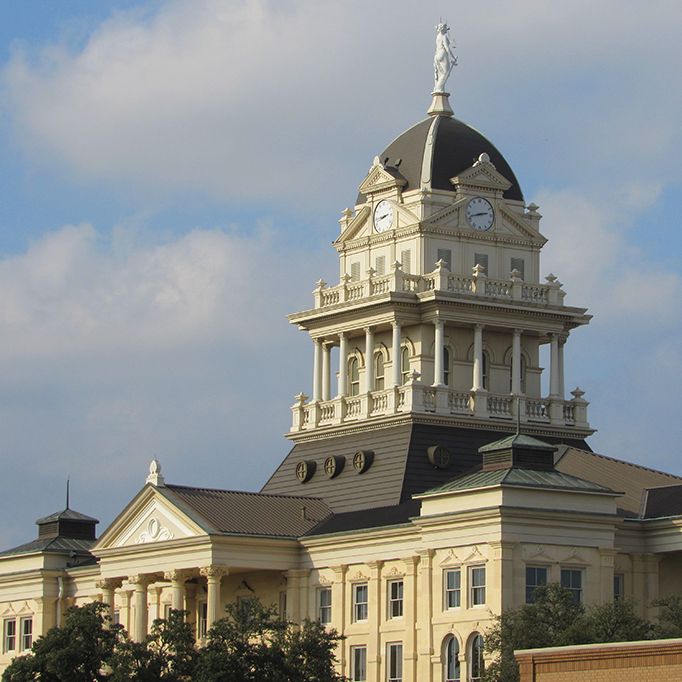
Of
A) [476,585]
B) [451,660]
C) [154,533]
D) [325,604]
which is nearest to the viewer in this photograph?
[476,585]

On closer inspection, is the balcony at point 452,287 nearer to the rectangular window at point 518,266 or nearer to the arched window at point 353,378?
the rectangular window at point 518,266

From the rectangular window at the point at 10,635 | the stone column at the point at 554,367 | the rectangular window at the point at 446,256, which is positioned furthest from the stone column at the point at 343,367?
the rectangular window at the point at 10,635

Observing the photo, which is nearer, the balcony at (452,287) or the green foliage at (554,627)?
the green foliage at (554,627)

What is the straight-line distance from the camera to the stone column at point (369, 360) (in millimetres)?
122312

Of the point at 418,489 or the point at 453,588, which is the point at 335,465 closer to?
the point at 418,489

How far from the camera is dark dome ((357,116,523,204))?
408ft

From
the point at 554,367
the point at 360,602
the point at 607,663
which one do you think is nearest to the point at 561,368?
the point at 554,367

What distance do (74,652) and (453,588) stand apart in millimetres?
15731

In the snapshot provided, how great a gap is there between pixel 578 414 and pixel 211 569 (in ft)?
64.0

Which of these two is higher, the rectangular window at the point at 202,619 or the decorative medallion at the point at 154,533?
the decorative medallion at the point at 154,533

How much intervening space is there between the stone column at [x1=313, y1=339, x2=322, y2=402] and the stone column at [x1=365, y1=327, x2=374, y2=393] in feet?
13.0

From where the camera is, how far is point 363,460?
389 feet

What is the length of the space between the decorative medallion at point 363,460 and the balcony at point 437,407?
82.0 inches

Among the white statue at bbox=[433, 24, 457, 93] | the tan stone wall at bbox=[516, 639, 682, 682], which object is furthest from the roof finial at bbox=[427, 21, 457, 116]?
the tan stone wall at bbox=[516, 639, 682, 682]
